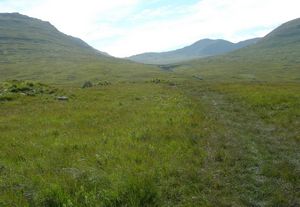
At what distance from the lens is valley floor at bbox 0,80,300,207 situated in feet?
31.8

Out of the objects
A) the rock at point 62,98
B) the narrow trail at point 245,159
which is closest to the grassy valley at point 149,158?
the narrow trail at point 245,159

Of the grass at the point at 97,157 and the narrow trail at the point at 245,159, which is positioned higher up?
the grass at the point at 97,157

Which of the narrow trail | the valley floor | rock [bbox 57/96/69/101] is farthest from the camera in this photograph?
rock [bbox 57/96/69/101]

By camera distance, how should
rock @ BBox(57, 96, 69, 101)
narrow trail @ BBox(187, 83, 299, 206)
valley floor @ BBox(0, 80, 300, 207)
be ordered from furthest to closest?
rock @ BBox(57, 96, 69, 101) < narrow trail @ BBox(187, 83, 299, 206) < valley floor @ BBox(0, 80, 300, 207)

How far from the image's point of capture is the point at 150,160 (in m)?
12.8

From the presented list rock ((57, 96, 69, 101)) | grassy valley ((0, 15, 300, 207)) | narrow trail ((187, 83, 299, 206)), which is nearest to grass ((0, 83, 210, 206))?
grassy valley ((0, 15, 300, 207))

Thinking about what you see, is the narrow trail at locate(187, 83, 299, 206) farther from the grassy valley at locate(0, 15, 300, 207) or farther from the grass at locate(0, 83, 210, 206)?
the grass at locate(0, 83, 210, 206)

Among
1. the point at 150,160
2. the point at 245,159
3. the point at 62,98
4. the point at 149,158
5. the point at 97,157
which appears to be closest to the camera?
the point at 150,160

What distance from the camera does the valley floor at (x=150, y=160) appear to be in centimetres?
968

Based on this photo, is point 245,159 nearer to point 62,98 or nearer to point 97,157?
point 97,157

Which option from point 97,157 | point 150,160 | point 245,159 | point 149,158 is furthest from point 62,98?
point 245,159

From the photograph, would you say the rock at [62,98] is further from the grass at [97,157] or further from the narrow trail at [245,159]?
the narrow trail at [245,159]

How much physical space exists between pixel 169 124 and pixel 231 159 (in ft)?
23.3

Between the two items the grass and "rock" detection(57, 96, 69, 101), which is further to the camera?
"rock" detection(57, 96, 69, 101)
